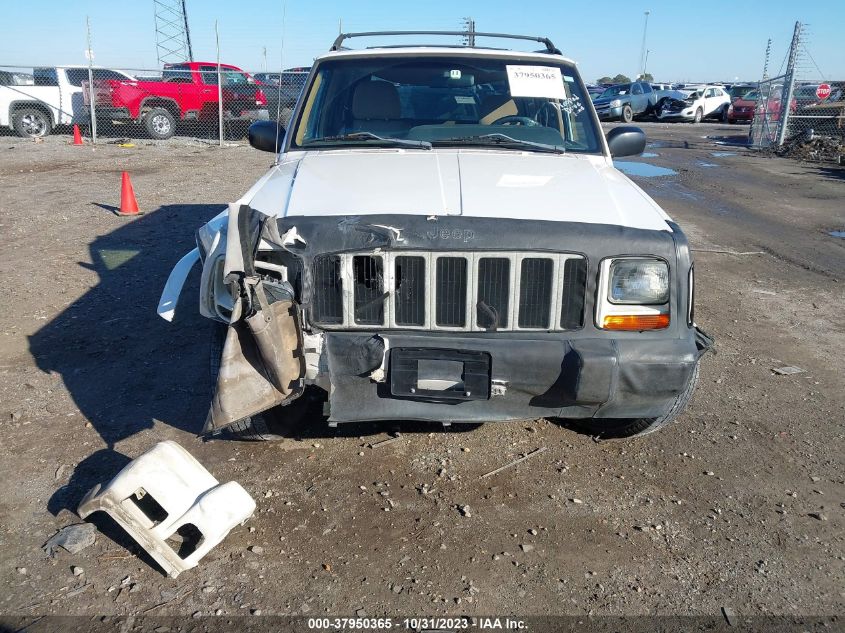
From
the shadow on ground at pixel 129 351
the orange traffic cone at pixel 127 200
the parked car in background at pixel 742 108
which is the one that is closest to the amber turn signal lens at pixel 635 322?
the shadow on ground at pixel 129 351

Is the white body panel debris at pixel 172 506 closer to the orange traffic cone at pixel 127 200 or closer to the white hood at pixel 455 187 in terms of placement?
the white hood at pixel 455 187

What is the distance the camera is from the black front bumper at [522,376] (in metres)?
2.98

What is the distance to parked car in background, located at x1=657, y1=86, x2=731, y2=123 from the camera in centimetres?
2894

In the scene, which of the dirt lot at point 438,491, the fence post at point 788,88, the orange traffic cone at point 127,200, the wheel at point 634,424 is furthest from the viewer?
the fence post at point 788,88

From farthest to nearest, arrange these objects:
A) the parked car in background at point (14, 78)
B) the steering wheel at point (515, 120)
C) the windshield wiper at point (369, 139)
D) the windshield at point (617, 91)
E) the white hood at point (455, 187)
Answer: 1. the windshield at point (617, 91)
2. the parked car in background at point (14, 78)
3. the steering wheel at point (515, 120)
4. the windshield wiper at point (369, 139)
5. the white hood at point (455, 187)

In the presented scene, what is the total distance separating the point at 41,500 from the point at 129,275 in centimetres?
375

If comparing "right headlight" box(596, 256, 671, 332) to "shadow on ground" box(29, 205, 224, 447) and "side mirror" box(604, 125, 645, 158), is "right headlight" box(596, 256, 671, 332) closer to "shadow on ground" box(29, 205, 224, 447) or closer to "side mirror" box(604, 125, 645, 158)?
"side mirror" box(604, 125, 645, 158)

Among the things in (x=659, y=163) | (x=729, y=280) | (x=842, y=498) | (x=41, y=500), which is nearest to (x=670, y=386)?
(x=842, y=498)

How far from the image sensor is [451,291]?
307 centimetres

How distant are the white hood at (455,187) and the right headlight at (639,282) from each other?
191 mm

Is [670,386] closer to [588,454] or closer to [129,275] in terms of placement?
[588,454]

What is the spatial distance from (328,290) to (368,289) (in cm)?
17

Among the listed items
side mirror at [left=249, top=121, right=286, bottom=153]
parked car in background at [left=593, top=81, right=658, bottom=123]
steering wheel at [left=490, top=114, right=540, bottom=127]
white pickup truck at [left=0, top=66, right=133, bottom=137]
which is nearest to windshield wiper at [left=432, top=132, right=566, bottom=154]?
steering wheel at [left=490, top=114, right=540, bottom=127]

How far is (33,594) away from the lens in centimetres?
265
